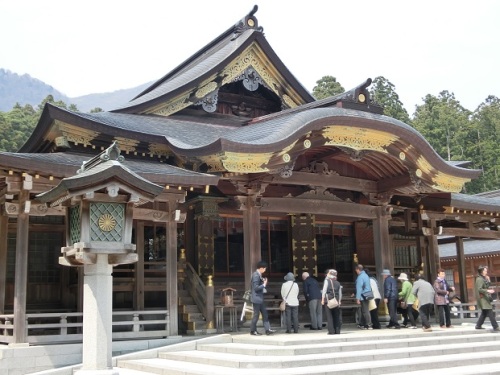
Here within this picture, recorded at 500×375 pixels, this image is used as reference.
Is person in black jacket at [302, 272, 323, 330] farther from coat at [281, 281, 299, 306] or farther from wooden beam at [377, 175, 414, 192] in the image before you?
wooden beam at [377, 175, 414, 192]

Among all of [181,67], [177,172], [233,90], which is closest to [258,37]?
[233,90]

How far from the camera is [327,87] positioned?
5428cm

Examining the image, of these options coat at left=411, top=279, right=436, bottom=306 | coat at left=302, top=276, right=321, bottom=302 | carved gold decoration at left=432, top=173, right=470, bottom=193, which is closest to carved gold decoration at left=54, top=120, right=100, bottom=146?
coat at left=302, top=276, right=321, bottom=302

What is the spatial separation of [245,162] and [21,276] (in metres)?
5.20

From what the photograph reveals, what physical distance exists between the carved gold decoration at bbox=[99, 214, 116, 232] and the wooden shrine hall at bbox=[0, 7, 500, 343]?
2.53m

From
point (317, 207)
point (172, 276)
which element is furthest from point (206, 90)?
point (172, 276)

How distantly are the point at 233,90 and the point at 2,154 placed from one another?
9500mm

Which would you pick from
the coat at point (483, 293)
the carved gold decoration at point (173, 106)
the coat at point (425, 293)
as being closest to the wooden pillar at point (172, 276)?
the carved gold decoration at point (173, 106)

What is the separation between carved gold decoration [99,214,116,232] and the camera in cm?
843

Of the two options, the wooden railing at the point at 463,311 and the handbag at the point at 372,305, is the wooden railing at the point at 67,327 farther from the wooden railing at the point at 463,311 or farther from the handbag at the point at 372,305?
the wooden railing at the point at 463,311

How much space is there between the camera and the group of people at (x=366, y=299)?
42.2 feet

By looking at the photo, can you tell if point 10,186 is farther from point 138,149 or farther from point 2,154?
point 138,149

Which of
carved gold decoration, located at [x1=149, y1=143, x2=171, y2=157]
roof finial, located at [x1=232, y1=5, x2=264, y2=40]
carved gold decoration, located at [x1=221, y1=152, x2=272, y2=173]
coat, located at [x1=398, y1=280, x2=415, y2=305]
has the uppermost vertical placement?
roof finial, located at [x1=232, y1=5, x2=264, y2=40]

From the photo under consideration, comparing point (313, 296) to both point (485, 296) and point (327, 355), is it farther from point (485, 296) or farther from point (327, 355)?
point (485, 296)
